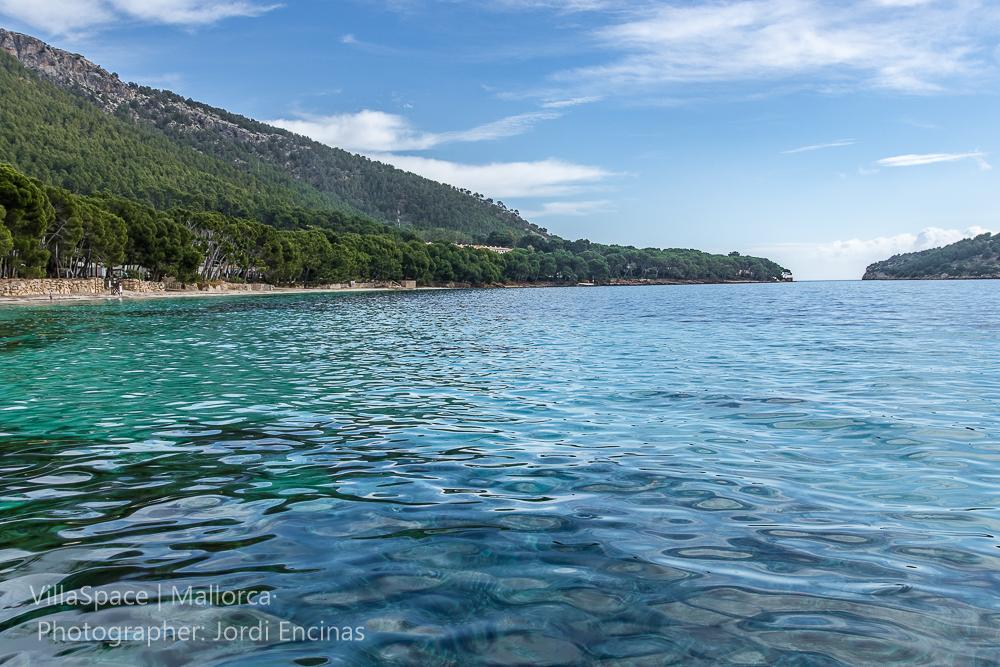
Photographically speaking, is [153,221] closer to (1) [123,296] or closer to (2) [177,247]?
(2) [177,247]

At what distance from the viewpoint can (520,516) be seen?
6340 mm

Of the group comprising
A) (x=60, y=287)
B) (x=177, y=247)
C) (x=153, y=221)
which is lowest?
(x=60, y=287)

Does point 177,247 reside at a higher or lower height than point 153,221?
lower

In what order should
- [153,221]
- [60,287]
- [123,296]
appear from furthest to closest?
[153,221] → [123,296] → [60,287]

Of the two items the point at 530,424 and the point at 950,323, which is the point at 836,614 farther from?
the point at 950,323

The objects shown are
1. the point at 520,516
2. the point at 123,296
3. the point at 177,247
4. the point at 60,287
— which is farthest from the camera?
the point at 177,247

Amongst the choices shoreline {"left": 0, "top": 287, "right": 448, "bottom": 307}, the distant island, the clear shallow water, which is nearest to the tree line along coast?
the distant island

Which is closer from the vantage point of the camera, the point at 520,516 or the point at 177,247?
the point at 520,516

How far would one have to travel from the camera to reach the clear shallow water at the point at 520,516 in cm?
420

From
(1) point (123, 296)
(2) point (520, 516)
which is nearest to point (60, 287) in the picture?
(1) point (123, 296)

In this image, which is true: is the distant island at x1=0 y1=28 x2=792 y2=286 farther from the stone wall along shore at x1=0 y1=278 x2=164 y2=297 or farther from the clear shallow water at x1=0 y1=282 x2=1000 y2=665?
the clear shallow water at x1=0 y1=282 x2=1000 y2=665

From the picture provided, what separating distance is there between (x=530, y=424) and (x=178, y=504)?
216 inches

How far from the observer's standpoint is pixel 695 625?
4312 mm

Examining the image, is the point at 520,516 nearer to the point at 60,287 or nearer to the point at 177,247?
the point at 60,287
